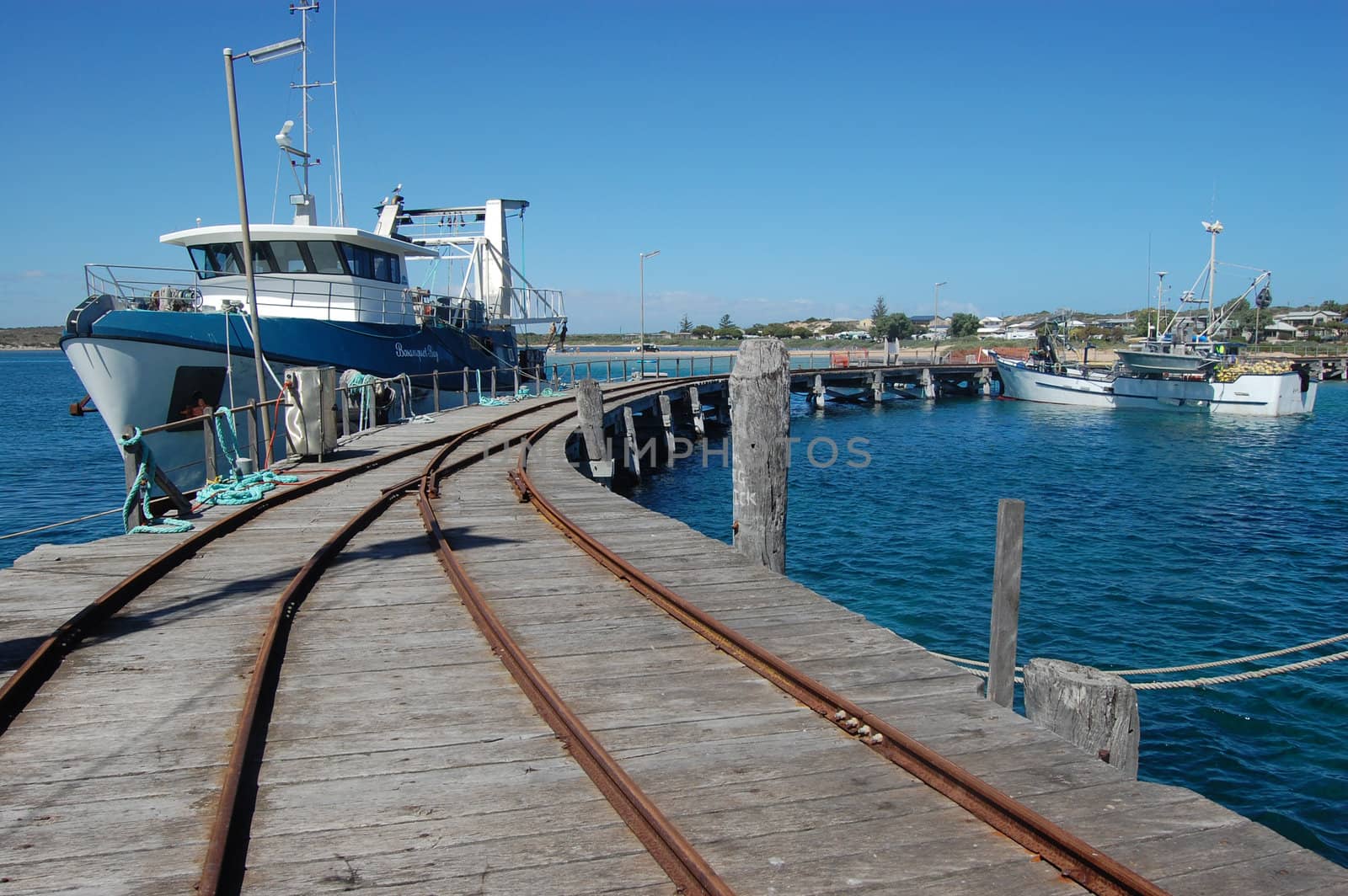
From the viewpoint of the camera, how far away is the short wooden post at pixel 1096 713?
4.32 metres

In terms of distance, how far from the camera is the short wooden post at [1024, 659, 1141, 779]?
14.2 ft

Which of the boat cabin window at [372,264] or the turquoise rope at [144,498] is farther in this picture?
the boat cabin window at [372,264]

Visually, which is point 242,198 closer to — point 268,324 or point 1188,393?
point 268,324

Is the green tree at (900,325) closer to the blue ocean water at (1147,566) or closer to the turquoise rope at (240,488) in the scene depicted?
the blue ocean water at (1147,566)

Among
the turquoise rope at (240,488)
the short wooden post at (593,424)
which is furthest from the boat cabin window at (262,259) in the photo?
the turquoise rope at (240,488)

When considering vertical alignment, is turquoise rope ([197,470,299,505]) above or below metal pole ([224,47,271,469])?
below

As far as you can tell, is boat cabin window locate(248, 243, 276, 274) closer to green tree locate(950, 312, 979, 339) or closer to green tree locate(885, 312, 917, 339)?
green tree locate(885, 312, 917, 339)

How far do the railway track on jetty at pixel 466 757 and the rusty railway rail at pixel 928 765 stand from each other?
0.04 feet

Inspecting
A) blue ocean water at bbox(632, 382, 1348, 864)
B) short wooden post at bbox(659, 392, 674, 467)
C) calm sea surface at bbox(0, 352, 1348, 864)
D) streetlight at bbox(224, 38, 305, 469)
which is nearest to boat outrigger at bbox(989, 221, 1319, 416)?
calm sea surface at bbox(0, 352, 1348, 864)

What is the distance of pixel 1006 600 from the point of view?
5766 millimetres

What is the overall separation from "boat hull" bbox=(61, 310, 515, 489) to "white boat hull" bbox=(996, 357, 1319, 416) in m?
47.1

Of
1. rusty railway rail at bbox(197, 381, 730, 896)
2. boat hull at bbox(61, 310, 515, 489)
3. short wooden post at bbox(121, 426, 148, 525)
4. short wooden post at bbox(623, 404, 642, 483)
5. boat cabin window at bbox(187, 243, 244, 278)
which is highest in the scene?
boat cabin window at bbox(187, 243, 244, 278)

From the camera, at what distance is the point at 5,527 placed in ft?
69.5

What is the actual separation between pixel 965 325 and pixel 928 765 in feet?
581
